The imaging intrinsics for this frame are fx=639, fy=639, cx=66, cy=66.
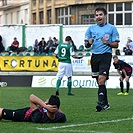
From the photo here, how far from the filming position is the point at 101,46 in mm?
13234

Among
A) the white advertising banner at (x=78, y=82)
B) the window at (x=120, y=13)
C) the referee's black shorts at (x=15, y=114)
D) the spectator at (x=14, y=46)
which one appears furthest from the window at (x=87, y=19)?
the referee's black shorts at (x=15, y=114)

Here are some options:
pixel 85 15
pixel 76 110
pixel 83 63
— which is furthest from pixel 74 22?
pixel 76 110

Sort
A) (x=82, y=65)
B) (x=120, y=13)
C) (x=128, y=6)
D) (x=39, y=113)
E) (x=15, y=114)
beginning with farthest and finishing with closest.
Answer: (x=120, y=13) → (x=128, y=6) → (x=82, y=65) → (x=15, y=114) → (x=39, y=113)

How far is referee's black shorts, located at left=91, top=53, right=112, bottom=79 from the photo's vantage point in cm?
1313

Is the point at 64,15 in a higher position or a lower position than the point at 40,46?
higher

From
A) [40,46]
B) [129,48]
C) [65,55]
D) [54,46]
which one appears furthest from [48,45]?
[65,55]

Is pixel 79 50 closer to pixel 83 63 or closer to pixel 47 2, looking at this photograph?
pixel 83 63

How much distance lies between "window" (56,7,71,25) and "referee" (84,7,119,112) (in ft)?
137

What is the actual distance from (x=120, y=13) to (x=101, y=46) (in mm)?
38724

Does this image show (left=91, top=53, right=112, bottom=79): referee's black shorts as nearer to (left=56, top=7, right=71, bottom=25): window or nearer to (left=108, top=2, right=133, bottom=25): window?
(left=108, top=2, right=133, bottom=25): window

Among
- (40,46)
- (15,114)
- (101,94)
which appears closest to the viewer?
(15,114)

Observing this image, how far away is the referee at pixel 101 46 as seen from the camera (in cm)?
1298

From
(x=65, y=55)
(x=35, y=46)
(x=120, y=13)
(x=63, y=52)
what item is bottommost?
(x=35, y=46)

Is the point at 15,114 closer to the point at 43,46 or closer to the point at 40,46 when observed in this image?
the point at 43,46
